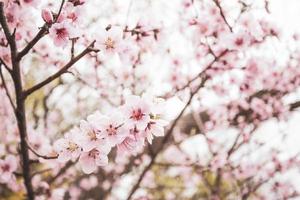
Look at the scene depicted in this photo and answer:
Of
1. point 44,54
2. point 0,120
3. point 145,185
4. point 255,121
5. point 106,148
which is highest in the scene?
point 44,54

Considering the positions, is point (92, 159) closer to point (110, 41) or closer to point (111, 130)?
point (111, 130)

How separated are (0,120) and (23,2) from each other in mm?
3789

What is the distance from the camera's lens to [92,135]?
2.02 m

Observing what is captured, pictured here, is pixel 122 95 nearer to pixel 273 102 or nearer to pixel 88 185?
pixel 273 102

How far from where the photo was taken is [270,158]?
676 centimetres

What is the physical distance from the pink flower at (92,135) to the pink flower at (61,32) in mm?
600

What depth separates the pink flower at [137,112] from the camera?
6.42ft

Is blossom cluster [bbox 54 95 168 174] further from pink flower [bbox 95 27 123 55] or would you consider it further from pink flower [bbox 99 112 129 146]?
pink flower [bbox 95 27 123 55]

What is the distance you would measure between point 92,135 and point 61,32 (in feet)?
2.35

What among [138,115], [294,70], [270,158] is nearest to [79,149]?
[138,115]

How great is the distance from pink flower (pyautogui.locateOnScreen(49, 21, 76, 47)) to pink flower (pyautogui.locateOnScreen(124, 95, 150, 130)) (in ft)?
2.05

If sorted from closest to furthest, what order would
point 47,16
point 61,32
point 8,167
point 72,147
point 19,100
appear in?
point 72,147 < point 47,16 < point 61,32 < point 19,100 < point 8,167

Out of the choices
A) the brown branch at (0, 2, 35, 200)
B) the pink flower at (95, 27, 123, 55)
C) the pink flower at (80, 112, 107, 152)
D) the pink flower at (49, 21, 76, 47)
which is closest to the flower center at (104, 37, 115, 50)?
the pink flower at (95, 27, 123, 55)

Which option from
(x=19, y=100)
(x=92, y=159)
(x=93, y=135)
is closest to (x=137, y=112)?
(x=93, y=135)
